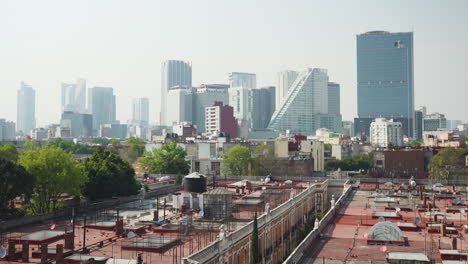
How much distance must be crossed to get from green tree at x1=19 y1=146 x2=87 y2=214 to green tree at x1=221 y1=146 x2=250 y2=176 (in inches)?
2357

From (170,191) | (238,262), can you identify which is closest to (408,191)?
(170,191)

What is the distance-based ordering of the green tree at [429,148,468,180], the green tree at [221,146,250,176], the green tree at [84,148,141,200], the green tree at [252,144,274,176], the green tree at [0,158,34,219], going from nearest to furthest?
the green tree at [0,158,34,219] < the green tree at [84,148,141,200] < the green tree at [429,148,468,180] < the green tree at [221,146,250,176] < the green tree at [252,144,274,176]

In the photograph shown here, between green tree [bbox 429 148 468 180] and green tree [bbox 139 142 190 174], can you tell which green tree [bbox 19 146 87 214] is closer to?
green tree [bbox 139 142 190 174]

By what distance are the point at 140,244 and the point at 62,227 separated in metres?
11.9

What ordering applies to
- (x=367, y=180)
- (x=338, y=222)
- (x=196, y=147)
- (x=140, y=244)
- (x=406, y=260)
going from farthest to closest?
(x=196, y=147) < (x=367, y=180) < (x=338, y=222) < (x=140, y=244) < (x=406, y=260)

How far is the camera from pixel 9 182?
48.9 metres

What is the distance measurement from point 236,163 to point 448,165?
163ft

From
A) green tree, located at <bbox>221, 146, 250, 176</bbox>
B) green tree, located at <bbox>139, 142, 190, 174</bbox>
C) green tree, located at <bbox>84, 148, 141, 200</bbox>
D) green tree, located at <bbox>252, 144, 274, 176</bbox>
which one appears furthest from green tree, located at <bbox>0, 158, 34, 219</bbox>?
green tree, located at <bbox>252, 144, 274, 176</bbox>

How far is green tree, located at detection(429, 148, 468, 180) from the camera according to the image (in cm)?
11205

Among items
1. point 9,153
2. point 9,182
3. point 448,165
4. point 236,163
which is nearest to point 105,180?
point 9,182

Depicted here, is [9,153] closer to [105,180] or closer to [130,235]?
[105,180]

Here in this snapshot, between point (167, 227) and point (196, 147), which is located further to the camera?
point (196, 147)

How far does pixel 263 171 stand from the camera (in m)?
118

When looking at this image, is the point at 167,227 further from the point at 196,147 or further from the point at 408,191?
the point at 196,147
